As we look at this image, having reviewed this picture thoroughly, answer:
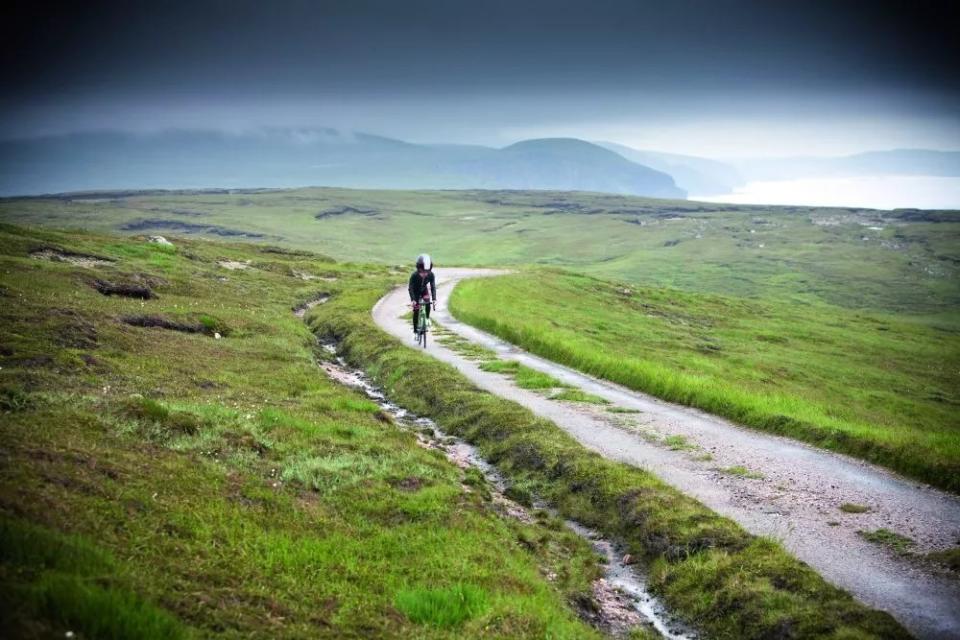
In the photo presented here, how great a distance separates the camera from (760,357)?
225 feet

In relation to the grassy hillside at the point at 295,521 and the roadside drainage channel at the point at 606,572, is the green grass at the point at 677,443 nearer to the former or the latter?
the grassy hillside at the point at 295,521

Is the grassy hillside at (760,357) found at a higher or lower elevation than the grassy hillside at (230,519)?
lower

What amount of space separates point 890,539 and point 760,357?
5760 cm

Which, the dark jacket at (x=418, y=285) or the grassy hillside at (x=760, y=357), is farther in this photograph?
the dark jacket at (x=418, y=285)

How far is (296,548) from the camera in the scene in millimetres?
11656

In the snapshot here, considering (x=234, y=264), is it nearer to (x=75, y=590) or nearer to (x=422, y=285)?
(x=422, y=285)

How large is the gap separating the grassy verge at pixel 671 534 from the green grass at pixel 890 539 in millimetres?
2354

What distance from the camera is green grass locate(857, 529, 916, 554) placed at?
14177 millimetres

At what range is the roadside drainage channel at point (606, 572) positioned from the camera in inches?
506

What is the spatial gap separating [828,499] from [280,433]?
574 inches

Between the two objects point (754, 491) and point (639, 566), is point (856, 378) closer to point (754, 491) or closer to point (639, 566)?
point (754, 491)

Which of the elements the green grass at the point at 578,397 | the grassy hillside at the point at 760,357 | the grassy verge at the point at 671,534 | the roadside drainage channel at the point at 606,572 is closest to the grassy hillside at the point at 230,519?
the roadside drainage channel at the point at 606,572

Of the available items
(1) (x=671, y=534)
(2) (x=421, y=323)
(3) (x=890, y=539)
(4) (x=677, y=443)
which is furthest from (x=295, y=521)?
(2) (x=421, y=323)

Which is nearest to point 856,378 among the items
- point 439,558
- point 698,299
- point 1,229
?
point 698,299
